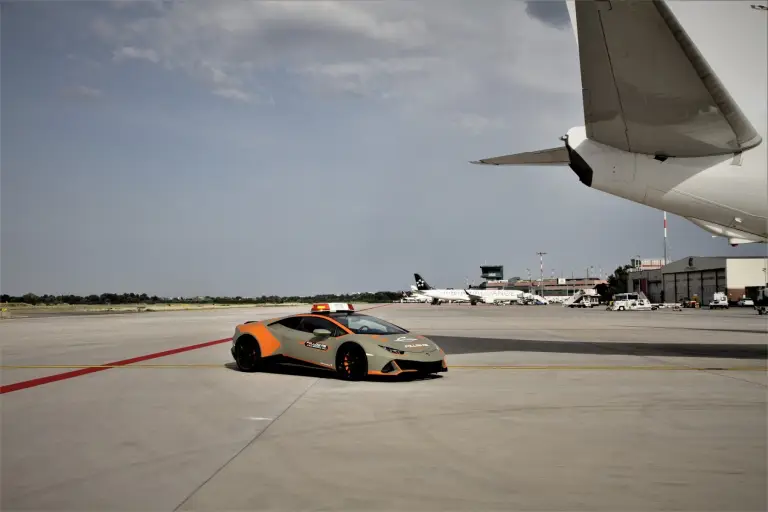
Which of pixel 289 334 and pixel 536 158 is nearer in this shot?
pixel 289 334

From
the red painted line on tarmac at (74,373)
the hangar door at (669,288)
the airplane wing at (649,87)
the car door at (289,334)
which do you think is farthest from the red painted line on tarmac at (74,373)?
the hangar door at (669,288)

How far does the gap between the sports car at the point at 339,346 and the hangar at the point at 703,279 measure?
9549cm

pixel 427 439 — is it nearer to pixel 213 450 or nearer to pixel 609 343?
pixel 213 450

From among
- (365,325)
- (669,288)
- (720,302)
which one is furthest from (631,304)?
(365,325)

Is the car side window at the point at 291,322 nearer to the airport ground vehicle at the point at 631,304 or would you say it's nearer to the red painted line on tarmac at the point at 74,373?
the red painted line on tarmac at the point at 74,373

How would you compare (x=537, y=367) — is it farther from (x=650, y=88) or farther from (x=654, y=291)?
(x=654, y=291)

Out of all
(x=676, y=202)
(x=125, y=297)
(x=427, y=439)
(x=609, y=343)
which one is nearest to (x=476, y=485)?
(x=427, y=439)

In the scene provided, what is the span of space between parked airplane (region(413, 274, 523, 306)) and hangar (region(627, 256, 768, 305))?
25582 millimetres

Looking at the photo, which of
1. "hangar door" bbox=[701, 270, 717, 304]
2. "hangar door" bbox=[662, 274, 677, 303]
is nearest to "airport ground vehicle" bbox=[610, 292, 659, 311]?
"hangar door" bbox=[701, 270, 717, 304]

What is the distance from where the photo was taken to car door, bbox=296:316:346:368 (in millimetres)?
13352

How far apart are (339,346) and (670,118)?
26.1 ft

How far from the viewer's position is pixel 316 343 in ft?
44.8

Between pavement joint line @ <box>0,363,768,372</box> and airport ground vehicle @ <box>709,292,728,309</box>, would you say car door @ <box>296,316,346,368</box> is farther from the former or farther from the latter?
airport ground vehicle @ <box>709,292,728,309</box>

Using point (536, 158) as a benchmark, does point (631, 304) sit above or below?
below
